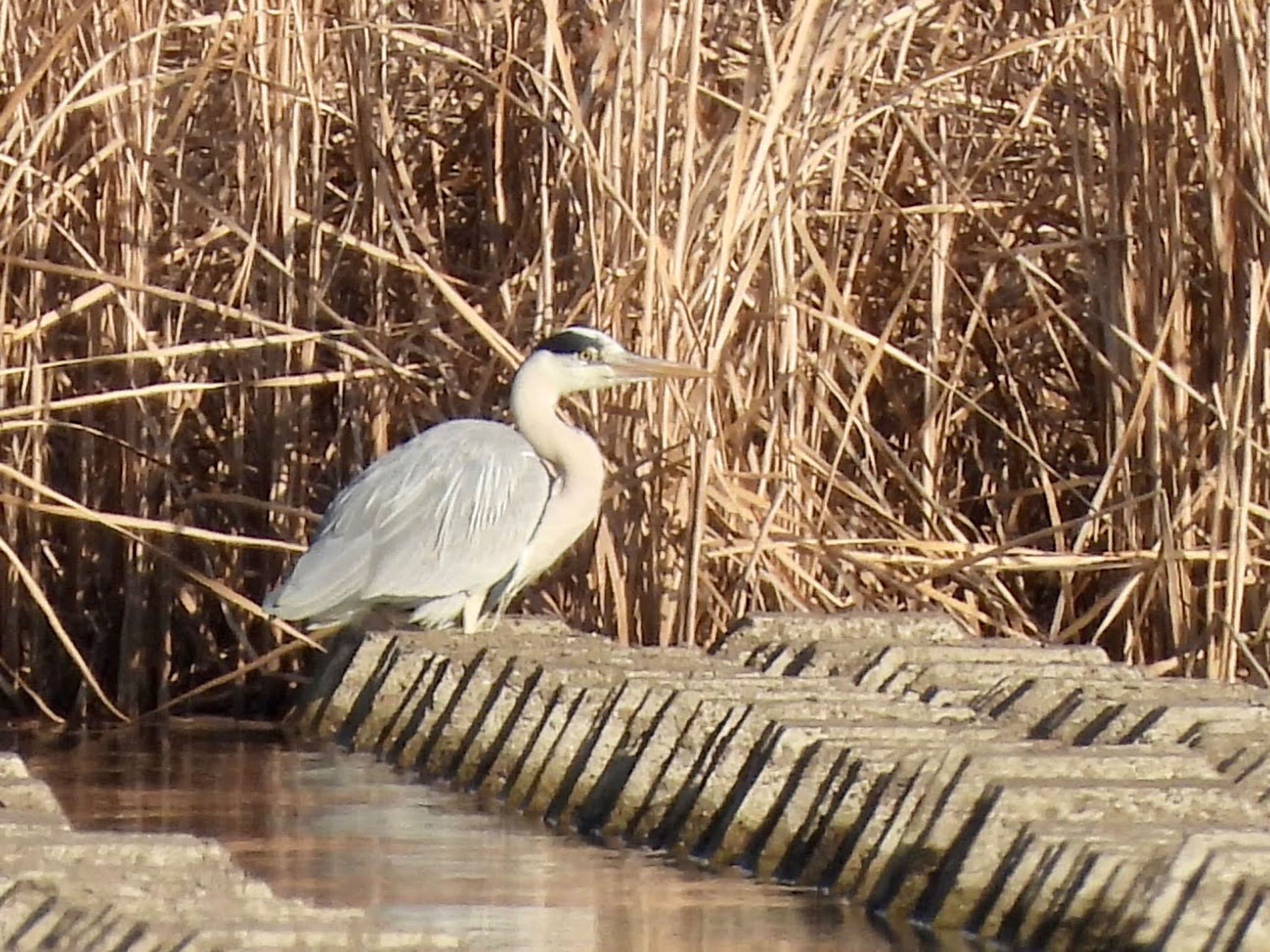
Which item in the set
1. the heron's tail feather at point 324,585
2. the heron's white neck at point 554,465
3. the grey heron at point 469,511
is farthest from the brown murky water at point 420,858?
the heron's white neck at point 554,465

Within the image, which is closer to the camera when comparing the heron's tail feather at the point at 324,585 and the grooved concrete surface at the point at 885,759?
the grooved concrete surface at the point at 885,759

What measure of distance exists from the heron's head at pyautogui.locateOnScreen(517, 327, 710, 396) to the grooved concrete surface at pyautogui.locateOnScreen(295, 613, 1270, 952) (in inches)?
24.9

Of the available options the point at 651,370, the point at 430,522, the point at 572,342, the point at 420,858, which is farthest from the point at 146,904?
the point at 430,522

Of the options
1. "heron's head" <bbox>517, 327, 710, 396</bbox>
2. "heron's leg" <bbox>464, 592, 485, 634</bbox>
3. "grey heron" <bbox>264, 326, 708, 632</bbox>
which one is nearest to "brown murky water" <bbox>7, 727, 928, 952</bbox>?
"grey heron" <bbox>264, 326, 708, 632</bbox>

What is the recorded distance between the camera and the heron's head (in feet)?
23.8

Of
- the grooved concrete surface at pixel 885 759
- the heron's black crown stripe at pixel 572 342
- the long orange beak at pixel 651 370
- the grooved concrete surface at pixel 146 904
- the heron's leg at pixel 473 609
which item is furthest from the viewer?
the heron's leg at pixel 473 609

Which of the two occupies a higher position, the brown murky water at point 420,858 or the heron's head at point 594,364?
the heron's head at point 594,364

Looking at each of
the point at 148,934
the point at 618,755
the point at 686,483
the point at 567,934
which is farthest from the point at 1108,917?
the point at 686,483

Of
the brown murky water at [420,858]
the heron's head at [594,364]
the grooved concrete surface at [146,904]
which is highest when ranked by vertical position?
the heron's head at [594,364]

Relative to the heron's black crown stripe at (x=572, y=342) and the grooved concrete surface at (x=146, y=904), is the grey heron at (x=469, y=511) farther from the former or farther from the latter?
the grooved concrete surface at (x=146, y=904)

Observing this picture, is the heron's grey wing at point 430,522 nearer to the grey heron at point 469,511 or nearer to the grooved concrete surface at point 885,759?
the grey heron at point 469,511

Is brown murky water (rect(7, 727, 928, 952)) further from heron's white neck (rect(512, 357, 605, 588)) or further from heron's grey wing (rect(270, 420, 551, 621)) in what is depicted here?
heron's white neck (rect(512, 357, 605, 588))

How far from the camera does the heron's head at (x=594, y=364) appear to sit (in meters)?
7.25

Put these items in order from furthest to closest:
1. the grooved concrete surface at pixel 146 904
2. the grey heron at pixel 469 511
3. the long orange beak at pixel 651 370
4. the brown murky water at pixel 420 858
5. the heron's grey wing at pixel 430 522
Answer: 1. the heron's grey wing at pixel 430 522
2. the grey heron at pixel 469 511
3. the long orange beak at pixel 651 370
4. the brown murky water at pixel 420 858
5. the grooved concrete surface at pixel 146 904
